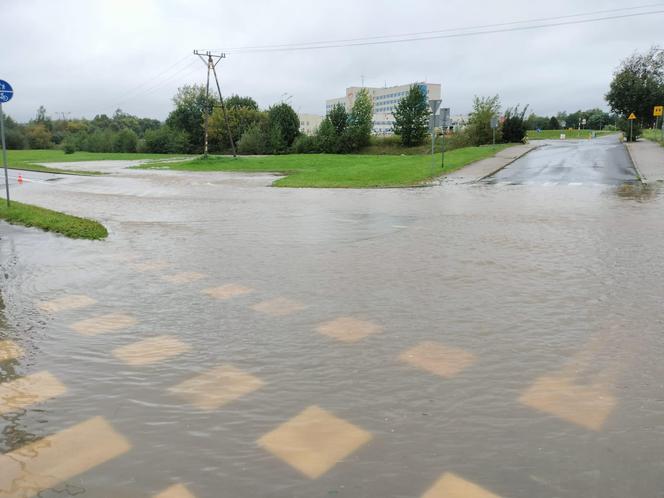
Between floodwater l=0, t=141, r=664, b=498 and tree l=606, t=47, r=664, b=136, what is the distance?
40740 millimetres

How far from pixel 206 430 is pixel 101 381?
4.02 feet

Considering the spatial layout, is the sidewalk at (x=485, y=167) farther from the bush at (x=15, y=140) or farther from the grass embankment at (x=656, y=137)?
the bush at (x=15, y=140)

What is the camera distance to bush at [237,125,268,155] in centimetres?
5978

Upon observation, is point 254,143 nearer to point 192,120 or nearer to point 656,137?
point 192,120

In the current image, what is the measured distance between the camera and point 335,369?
4.44m

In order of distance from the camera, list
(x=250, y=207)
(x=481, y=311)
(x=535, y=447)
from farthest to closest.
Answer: (x=250, y=207)
(x=481, y=311)
(x=535, y=447)

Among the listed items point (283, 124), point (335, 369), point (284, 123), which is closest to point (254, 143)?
point (283, 124)

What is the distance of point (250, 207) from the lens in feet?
51.6

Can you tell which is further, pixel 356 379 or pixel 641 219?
pixel 641 219

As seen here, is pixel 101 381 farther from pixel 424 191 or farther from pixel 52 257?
pixel 424 191

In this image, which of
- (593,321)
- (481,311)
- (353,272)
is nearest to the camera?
(593,321)

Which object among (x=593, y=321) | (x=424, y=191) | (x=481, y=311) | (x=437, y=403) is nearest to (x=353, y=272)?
→ (x=481, y=311)

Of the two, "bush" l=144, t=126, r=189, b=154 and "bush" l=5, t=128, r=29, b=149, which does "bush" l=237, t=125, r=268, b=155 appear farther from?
"bush" l=5, t=128, r=29, b=149

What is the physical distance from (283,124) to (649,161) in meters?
41.5
